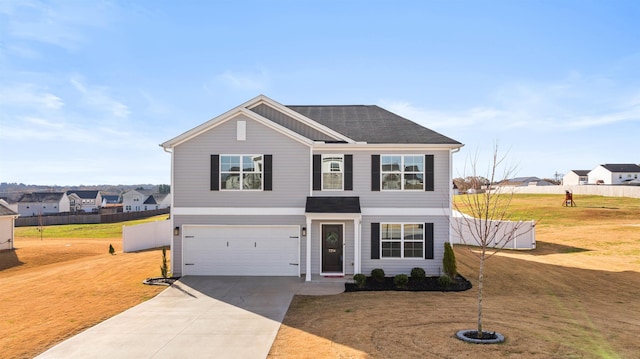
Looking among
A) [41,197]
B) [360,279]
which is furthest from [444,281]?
[41,197]

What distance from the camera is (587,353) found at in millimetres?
8430

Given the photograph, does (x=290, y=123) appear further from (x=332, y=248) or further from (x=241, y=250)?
(x=241, y=250)

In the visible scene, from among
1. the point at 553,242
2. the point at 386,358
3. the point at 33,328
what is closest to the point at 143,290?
the point at 33,328

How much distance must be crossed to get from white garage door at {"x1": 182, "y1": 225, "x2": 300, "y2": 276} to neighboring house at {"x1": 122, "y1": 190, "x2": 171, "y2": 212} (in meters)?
81.7

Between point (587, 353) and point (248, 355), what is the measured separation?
700cm

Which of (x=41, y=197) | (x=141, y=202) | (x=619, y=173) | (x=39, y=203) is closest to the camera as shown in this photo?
(x=39, y=203)

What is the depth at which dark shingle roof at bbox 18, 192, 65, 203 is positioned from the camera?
81.2 m

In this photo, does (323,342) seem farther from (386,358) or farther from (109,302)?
(109,302)

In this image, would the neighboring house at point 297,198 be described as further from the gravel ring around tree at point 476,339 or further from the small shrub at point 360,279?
the gravel ring around tree at point 476,339

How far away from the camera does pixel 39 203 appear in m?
81.2

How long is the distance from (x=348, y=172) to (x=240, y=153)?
451 cm

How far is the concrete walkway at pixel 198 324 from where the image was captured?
349 inches

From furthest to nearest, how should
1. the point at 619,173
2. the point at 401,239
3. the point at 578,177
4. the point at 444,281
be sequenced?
1. the point at 578,177
2. the point at 619,173
3. the point at 401,239
4. the point at 444,281

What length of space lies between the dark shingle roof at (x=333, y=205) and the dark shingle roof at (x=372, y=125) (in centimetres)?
260
